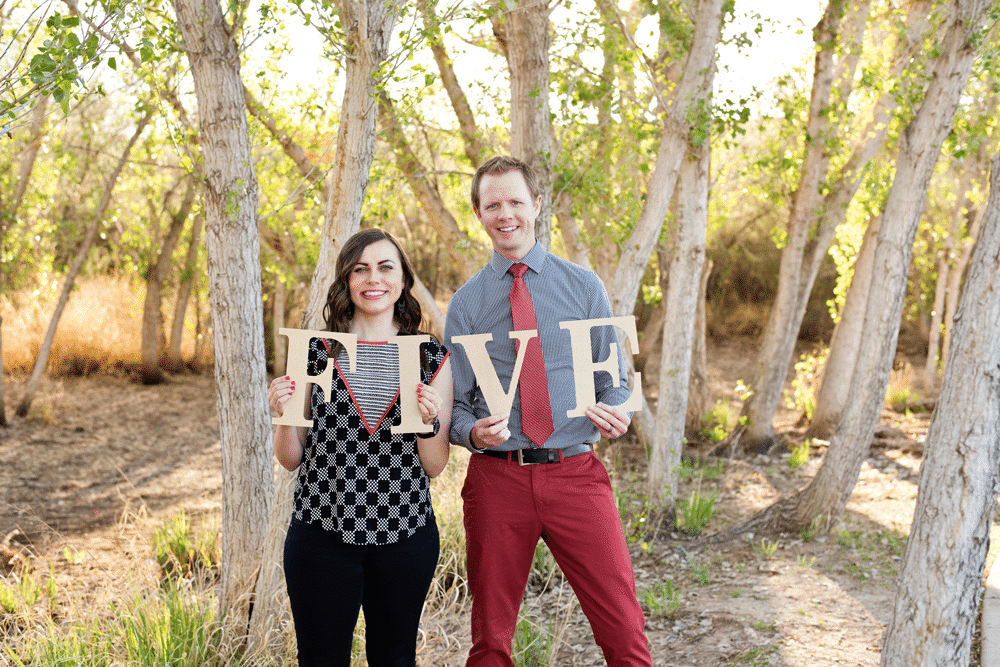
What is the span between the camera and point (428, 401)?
2191 millimetres

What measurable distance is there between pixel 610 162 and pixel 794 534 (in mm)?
3710

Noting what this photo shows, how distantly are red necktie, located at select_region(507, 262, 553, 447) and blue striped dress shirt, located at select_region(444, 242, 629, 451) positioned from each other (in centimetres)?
4

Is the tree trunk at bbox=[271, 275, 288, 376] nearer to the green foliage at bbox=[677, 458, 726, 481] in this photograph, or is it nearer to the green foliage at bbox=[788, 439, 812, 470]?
the green foliage at bbox=[677, 458, 726, 481]

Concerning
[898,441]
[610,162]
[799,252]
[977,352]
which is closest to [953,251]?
[898,441]

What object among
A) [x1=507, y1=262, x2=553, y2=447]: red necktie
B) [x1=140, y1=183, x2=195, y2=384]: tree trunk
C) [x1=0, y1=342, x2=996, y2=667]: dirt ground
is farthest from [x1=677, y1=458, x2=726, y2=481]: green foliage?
[x1=140, y1=183, x2=195, y2=384]: tree trunk

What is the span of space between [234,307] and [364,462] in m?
1.54

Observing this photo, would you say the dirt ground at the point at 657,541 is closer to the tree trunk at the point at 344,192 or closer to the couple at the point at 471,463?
the tree trunk at the point at 344,192

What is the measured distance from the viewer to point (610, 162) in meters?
7.33

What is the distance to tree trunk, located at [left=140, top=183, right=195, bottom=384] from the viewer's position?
13.0 meters

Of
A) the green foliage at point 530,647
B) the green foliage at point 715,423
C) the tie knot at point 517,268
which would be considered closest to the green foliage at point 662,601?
the green foliage at point 530,647

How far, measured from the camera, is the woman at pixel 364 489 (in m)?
2.25

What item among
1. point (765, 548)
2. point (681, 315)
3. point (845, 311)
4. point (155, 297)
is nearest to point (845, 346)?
point (845, 311)

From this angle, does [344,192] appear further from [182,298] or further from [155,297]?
[182,298]

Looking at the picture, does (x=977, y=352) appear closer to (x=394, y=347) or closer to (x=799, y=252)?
(x=394, y=347)
